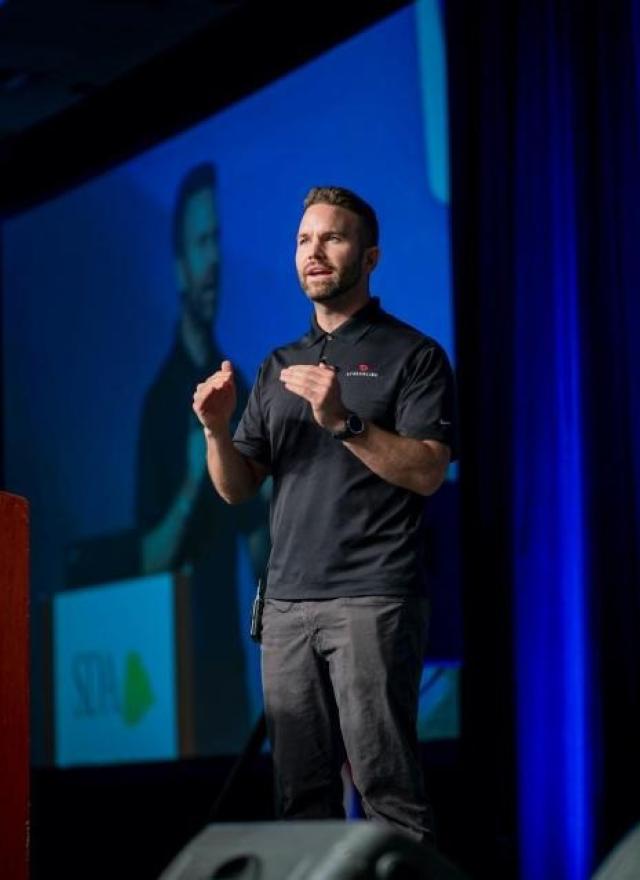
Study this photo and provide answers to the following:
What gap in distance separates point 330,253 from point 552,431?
1.31m

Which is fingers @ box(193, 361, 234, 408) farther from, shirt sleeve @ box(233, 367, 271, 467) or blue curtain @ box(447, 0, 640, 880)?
blue curtain @ box(447, 0, 640, 880)

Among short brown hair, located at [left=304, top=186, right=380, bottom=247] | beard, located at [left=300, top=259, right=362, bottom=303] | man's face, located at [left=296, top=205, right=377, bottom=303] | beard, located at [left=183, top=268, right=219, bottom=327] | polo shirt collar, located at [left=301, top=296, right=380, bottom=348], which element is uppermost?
beard, located at [left=183, top=268, right=219, bottom=327]

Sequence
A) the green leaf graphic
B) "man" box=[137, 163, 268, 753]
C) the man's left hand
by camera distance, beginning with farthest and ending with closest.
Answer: the green leaf graphic < "man" box=[137, 163, 268, 753] < the man's left hand

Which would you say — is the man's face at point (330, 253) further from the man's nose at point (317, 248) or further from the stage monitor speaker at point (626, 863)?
the stage monitor speaker at point (626, 863)

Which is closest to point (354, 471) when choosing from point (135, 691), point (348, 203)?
point (348, 203)

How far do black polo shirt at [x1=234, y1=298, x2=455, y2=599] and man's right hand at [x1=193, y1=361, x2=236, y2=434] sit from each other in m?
0.09

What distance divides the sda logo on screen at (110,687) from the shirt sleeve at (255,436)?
9.64ft

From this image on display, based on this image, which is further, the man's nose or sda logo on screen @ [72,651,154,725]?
sda logo on screen @ [72,651,154,725]

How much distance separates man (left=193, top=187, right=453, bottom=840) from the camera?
215 centimetres

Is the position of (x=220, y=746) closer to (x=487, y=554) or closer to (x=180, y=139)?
(x=487, y=554)

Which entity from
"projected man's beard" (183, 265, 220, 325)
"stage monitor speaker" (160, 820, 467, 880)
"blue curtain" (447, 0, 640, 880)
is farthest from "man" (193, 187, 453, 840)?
"projected man's beard" (183, 265, 220, 325)

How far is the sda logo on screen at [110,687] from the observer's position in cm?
523

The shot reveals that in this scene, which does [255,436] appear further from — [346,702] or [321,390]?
[346,702]

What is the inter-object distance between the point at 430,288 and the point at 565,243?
2.29 feet
